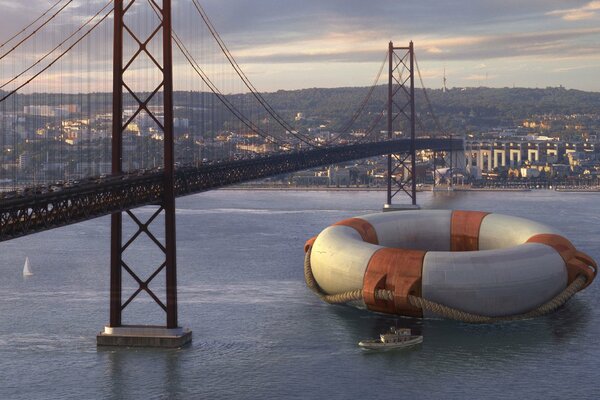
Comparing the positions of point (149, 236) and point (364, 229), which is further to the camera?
point (364, 229)

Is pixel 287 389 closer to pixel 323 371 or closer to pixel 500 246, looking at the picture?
pixel 323 371

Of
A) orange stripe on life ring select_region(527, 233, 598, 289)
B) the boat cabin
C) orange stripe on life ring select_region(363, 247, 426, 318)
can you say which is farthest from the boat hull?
orange stripe on life ring select_region(527, 233, 598, 289)

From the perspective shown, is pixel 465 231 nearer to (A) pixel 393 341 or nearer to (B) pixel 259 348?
(A) pixel 393 341

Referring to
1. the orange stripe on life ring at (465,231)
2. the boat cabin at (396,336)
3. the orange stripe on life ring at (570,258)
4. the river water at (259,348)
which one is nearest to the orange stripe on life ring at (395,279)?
the river water at (259,348)

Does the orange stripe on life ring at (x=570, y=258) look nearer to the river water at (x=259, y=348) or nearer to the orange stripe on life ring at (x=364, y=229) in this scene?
the river water at (x=259, y=348)

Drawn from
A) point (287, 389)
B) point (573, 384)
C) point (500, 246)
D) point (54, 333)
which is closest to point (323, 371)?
point (287, 389)

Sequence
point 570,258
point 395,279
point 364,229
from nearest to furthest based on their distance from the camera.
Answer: point 395,279, point 570,258, point 364,229

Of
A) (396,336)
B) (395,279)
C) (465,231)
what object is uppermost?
(465,231)

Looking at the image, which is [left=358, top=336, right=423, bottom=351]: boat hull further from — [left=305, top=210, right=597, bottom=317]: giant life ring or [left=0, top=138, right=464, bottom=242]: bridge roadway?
[left=0, top=138, right=464, bottom=242]: bridge roadway

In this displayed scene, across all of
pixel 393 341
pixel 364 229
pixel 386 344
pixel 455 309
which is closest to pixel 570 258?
pixel 455 309
